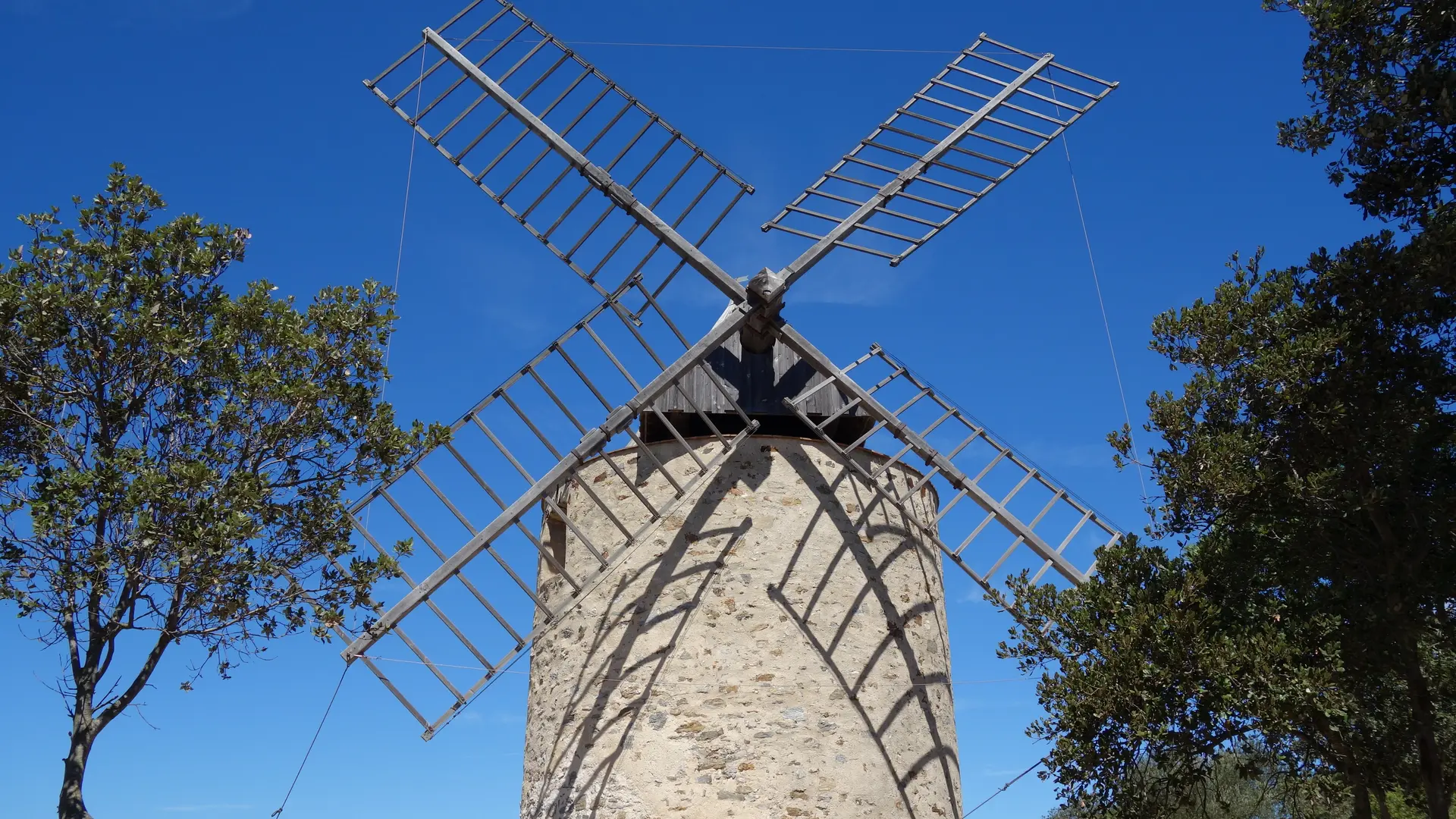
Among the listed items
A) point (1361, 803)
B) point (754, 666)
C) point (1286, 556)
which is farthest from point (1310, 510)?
point (754, 666)

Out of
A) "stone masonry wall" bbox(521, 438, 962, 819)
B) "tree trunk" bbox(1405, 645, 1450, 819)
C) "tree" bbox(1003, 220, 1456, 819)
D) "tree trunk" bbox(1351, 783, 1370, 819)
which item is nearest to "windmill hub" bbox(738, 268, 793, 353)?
"stone masonry wall" bbox(521, 438, 962, 819)

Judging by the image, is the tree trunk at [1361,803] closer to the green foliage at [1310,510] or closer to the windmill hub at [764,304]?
the green foliage at [1310,510]

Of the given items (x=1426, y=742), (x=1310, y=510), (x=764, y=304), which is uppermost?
(x=764, y=304)

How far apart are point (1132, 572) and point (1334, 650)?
1.25 meters

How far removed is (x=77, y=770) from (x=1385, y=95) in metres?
8.84

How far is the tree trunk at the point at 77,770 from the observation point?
667cm

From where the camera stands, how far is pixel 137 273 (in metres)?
7.65

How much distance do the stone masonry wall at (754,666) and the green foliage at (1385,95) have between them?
13.6 ft

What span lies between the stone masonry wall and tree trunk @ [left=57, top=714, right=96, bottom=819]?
3093 millimetres

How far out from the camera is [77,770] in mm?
6758

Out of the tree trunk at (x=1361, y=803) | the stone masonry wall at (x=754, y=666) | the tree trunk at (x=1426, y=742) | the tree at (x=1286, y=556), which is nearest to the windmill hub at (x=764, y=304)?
the stone masonry wall at (x=754, y=666)

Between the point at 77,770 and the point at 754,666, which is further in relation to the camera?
the point at 754,666

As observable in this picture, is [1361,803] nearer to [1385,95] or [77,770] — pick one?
[1385,95]

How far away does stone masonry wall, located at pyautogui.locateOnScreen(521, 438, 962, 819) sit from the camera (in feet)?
26.8
